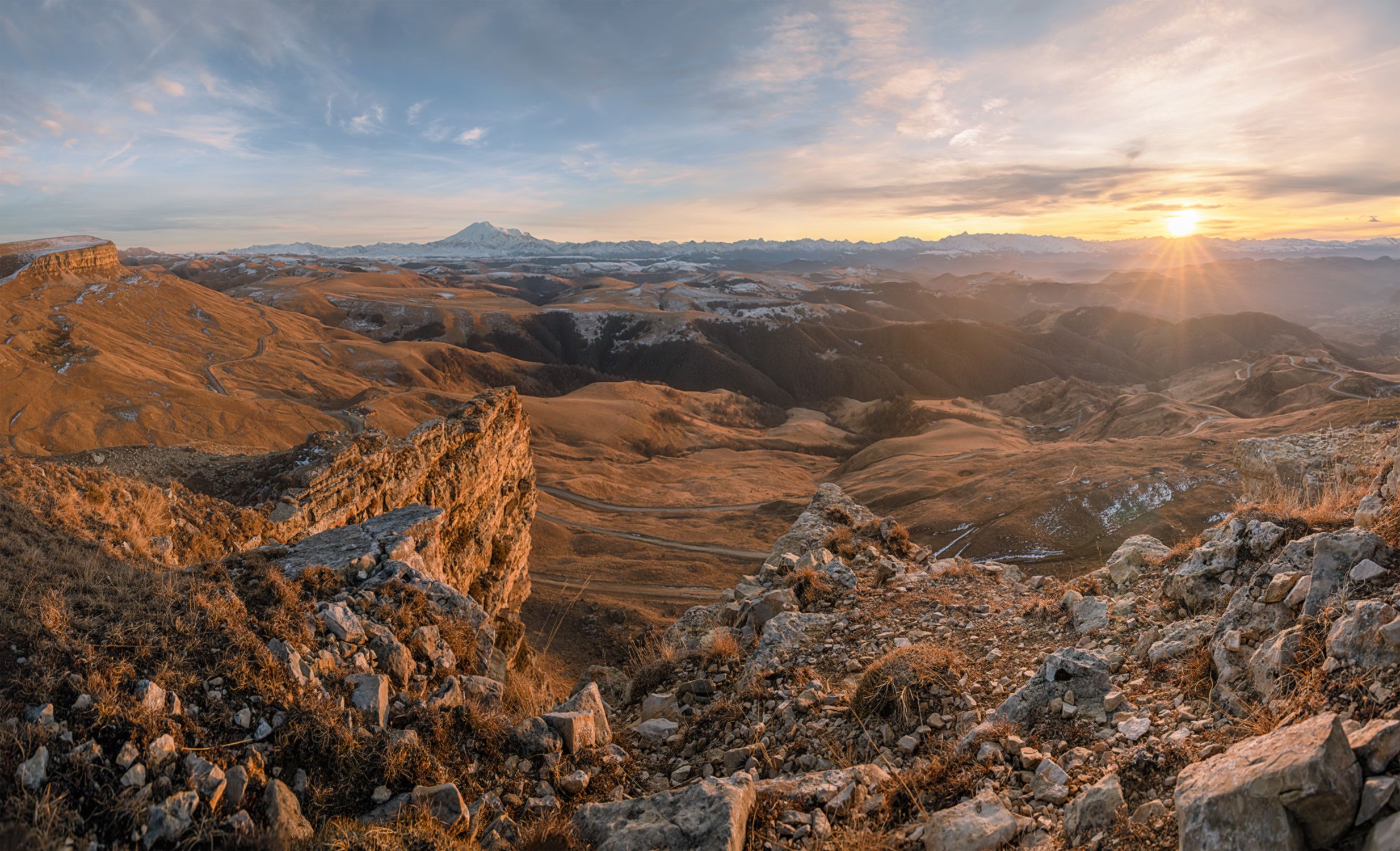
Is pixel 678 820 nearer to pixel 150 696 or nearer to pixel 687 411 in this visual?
→ pixel 150 696

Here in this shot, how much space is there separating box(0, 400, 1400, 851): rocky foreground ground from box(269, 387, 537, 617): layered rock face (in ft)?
15.5

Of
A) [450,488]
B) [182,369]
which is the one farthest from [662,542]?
[182,369]

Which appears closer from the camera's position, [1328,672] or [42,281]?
[1328,672]

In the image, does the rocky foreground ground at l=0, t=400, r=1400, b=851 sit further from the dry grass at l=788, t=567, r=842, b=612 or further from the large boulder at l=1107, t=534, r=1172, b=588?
the dry grass at l=788, t=567, r=842, b=612

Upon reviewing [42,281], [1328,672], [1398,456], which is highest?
[42,281]

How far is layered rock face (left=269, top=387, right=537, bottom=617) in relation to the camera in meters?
17.8

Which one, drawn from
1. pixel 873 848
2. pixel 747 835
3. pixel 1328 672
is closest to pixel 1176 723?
pixel 1328 672

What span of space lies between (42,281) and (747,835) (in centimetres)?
13969

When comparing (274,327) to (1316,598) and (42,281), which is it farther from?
(1316,598)

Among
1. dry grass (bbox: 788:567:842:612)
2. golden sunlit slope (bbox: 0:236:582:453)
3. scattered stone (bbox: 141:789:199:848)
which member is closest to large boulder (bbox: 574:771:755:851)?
scattered stone (bbox: 141:789:199:848)

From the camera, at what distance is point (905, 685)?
731 centimetres

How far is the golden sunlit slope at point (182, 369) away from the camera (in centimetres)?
5334

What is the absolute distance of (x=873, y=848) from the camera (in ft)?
15.6

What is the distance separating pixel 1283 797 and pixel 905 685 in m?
3.93
